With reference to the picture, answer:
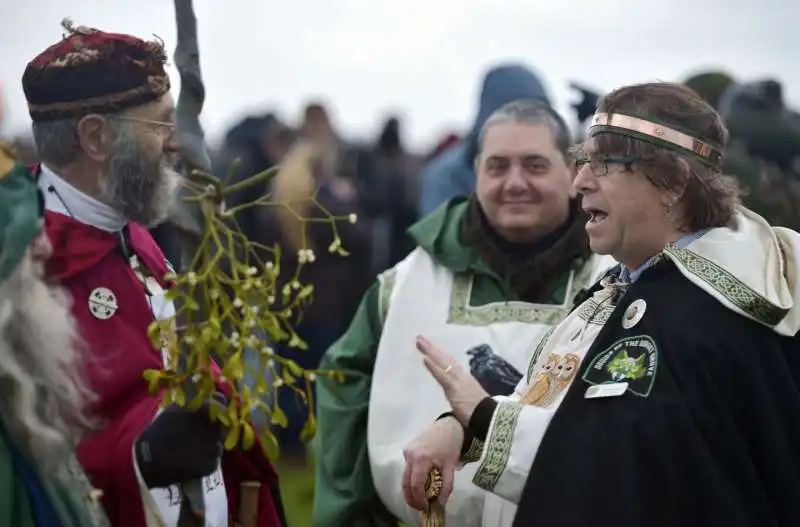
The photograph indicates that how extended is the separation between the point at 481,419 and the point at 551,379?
0.24m

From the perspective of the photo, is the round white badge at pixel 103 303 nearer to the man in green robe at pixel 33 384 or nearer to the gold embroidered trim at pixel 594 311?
the man in green robe at pixel 33 384

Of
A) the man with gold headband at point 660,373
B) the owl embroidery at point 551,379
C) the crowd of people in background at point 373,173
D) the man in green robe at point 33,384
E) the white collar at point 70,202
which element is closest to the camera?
the man in green robe at point 33,384

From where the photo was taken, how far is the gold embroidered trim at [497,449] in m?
3.35

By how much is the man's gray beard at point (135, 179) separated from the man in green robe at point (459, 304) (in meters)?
A: 1.37

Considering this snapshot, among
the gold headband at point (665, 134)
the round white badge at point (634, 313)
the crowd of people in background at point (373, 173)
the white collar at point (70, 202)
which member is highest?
the gold headband at point (665, 134)

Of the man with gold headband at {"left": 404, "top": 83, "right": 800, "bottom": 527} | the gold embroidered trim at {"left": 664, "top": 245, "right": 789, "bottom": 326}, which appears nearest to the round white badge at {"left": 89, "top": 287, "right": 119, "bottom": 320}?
the man with gold headband at {"left": 404, "top": 83, "right": 800, "bottom": 527}

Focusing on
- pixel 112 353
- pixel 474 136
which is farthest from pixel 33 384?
pixel 474 136

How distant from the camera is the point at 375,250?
10.3 meters

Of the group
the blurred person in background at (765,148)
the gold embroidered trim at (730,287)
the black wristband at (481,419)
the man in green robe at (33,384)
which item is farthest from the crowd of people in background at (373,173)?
the gold embroidered trim at (730,287)

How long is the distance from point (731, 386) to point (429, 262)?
1.69 m

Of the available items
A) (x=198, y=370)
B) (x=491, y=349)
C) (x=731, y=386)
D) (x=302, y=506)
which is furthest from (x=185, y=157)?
(x=302, y=506)

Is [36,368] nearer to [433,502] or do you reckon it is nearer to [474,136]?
[433,502]

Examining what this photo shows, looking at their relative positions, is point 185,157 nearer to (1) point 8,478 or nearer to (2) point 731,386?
(1) point 8,478

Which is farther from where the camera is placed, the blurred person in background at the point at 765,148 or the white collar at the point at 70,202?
the blurred person in background at the point at 765,148
